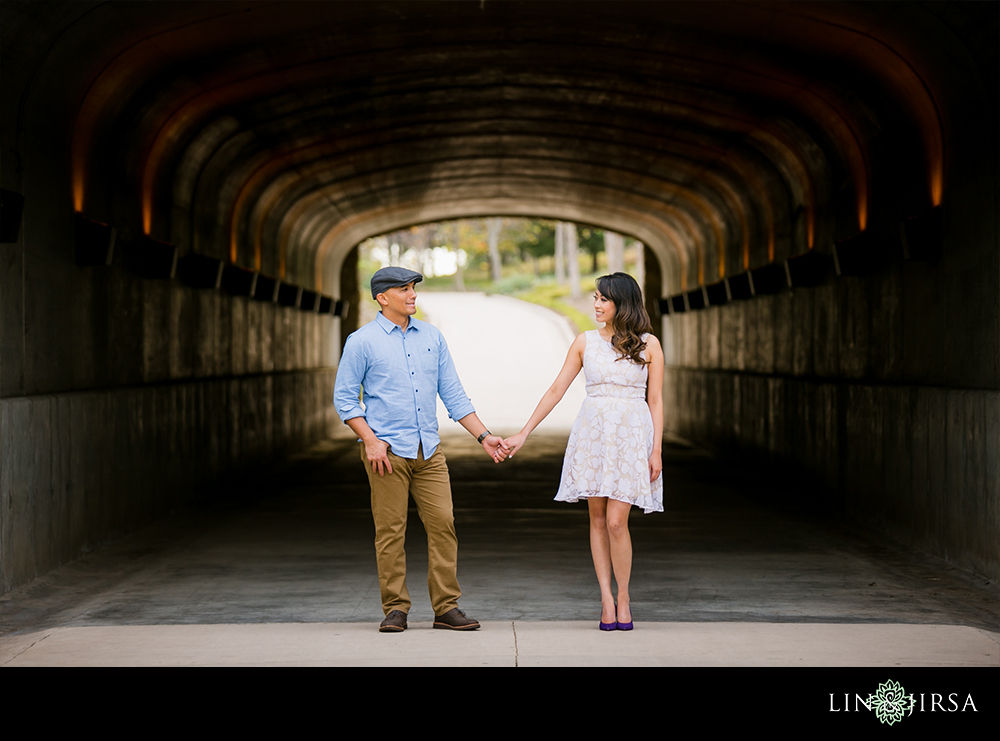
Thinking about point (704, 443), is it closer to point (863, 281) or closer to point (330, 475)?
point (330, 475)

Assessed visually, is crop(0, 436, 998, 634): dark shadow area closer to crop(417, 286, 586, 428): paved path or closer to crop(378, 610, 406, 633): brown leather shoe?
crop(378, 610, 406, 633): brown leather shoe

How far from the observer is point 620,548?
18.9 feet

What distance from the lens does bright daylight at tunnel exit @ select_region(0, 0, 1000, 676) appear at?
5.80 meters

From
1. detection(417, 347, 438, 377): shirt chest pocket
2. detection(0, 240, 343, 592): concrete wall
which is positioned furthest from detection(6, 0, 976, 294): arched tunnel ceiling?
detection(417, 347, 438, 377): shirt chest pocket

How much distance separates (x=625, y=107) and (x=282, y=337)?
7813mm

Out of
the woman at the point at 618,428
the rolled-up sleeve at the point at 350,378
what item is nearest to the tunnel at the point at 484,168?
the rolled-up sleeve at the point at 350,378

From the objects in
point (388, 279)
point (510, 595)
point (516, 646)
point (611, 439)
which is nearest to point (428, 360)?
point (388, 279)

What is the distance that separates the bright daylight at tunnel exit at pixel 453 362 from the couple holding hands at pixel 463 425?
0.02 metres

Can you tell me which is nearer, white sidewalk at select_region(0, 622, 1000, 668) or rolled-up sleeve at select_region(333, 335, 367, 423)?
white sidewalk at select_region(0, 622, 1000, 668)

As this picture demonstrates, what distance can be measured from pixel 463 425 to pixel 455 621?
97cm
